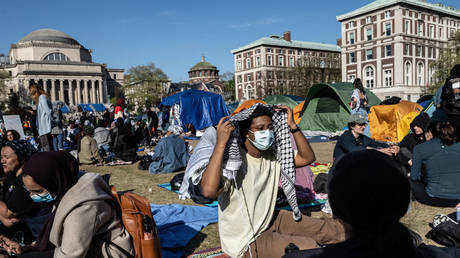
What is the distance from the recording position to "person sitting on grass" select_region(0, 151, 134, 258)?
2.00m

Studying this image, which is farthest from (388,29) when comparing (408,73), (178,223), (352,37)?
(178,223)

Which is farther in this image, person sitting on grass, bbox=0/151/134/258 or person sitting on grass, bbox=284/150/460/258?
person sitting on grass, bbox=0/151/134/258

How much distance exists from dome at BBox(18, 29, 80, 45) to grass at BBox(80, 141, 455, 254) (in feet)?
277

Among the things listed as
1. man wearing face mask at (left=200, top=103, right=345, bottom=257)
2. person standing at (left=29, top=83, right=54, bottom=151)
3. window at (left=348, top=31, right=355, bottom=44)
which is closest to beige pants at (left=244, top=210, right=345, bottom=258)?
man wearing face mask at (left=200, top=103, right=345, bottom=257)

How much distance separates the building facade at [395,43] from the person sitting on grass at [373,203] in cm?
4711

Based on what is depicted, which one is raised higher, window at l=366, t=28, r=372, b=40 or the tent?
window at l=366, t=28, r=372, b=40

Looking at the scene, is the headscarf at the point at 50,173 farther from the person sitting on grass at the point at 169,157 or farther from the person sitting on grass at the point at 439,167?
the person sitting on grass at the point at 169,157

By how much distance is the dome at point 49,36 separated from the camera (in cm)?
7956

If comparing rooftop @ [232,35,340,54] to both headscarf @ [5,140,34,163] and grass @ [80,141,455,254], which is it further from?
headscarf @ [5,140,34,163]

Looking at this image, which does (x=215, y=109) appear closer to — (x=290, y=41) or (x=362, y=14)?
(x=362, y=14)

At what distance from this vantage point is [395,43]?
43.2m

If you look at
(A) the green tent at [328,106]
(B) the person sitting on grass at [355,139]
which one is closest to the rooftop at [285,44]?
(A) the green tent at [328,106]

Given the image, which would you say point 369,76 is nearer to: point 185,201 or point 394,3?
point 394,3

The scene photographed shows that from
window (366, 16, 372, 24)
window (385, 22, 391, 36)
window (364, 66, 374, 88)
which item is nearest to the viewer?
window (385, 22, 391, 36)
